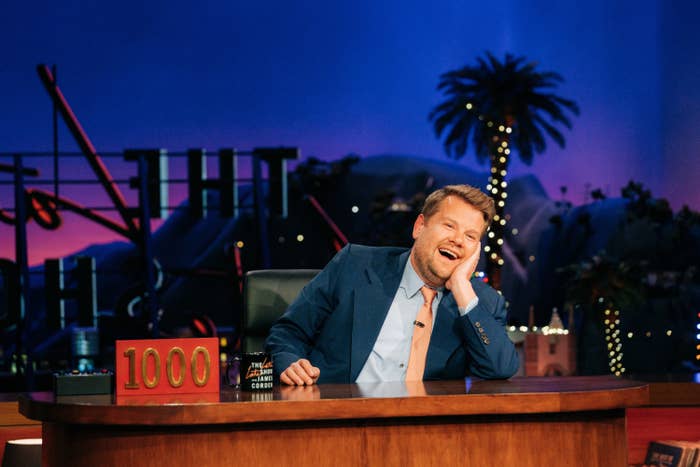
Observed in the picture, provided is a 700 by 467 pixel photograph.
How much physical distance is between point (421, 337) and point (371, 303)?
0.63 feet

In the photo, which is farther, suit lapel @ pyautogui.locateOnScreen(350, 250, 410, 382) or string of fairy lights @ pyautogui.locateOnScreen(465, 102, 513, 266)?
string of fairy lights @ pyautogui.locateOnScreen(465, 102, 513, 266)

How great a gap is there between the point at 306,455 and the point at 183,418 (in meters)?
0.28

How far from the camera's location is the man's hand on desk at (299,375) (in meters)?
2.32

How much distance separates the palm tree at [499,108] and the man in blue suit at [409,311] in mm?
14819

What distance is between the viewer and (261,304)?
310cm

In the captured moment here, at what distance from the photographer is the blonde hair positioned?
8.95ft

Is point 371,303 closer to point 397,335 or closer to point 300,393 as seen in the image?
point 397,335

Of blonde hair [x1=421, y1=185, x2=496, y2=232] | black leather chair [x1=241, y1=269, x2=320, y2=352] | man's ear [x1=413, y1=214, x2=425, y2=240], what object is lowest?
black leather chair [x1=241, y1=269, x2=320, y2=352]

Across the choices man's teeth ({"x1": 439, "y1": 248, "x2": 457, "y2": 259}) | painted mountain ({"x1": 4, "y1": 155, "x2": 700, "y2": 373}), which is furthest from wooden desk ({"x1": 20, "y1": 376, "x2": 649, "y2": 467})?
painted mountain ({"x1": 4, "y1": 155, "x2": 700, "y2": 373})

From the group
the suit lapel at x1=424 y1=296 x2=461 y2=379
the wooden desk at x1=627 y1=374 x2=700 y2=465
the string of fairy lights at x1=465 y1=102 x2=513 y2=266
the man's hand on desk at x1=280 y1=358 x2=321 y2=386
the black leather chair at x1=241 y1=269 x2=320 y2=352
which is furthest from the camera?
the string of fairy lights at x1=465 y1=102 x2=513 y2=266

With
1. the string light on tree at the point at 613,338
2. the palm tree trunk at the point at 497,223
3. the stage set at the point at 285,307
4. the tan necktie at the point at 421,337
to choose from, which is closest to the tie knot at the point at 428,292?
the tan necktie at the point at 421,337

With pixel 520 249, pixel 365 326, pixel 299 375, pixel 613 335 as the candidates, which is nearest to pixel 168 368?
pixel 299 375

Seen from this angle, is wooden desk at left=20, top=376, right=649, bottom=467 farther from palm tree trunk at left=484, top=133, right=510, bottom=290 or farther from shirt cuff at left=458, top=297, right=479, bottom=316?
palm tree trunk at left=484, top=133, right=510, bottom=290

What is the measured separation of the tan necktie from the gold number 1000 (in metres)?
0.79
